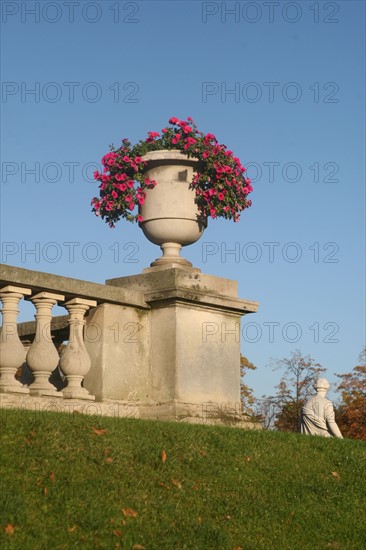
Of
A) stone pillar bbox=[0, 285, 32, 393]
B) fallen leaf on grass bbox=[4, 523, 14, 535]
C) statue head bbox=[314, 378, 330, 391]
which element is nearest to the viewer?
fallen leaf on grass bbox=[4, 523, 14, 535]

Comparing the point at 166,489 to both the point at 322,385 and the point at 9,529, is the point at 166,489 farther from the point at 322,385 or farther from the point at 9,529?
the point at 322,385

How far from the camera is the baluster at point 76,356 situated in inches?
394

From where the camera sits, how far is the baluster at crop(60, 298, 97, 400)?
32.8 feet

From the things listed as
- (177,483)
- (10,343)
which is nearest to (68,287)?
(10,343)

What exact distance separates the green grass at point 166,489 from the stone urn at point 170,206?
2.85 metres

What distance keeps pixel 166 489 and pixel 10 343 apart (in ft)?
9.38

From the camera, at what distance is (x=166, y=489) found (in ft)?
24.1

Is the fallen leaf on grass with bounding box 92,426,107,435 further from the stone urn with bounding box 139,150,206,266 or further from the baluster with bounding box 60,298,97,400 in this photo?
the stone urn with bounding box 139,150,206,266

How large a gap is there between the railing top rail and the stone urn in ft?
2.43

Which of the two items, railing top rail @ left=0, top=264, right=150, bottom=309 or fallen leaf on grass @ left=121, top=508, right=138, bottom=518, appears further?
railing top rail @ left=0, top=264, right=150, bottom=309

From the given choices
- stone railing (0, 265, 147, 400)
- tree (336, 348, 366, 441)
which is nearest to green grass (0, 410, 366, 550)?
stone railing (0, 265, 147, 400)

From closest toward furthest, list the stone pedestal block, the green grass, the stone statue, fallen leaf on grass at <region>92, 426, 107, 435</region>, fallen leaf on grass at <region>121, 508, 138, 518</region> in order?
the green grass < fallen leaf on grass at <region>121, 508, 138, 518</region> < fallen leaf on grass at <region>92, 426, 107, 435</region> < the stone pedestal block < the stone statue

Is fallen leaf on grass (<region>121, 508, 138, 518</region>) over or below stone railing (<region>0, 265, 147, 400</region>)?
below

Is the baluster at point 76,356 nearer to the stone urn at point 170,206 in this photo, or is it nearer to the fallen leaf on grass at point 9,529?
the stone urn at point 170,206
